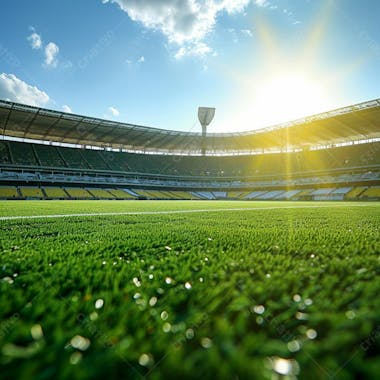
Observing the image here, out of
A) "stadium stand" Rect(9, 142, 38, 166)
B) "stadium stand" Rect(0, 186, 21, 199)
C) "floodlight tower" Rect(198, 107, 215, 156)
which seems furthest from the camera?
"floodlight tower" Rect(198, 107, 215, 156)

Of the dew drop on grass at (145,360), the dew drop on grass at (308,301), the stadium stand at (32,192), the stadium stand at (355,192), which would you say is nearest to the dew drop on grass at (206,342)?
the dew drop on grass at (145,360)

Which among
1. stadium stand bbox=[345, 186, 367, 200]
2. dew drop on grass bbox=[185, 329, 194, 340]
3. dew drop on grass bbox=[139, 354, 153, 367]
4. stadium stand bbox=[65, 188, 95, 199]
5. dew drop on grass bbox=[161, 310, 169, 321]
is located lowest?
stadium stand bbox=[345, 186, 367, 200]

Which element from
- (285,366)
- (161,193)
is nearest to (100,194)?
(161,193)

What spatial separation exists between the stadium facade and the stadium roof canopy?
5.9 inches

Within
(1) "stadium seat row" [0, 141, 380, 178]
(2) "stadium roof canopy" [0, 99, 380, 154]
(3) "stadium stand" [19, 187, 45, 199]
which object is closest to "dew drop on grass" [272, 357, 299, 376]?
(2) "stadium roof canopy" [0, 99, 380, 154]

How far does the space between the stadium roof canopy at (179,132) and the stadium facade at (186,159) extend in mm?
149

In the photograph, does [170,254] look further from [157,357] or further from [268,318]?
[157,357]

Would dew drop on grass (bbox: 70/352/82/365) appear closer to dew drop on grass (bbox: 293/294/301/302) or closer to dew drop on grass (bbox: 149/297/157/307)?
dew drop on grass (bbox: 149/297/157/307)

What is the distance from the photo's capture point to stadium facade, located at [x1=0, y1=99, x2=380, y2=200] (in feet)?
122

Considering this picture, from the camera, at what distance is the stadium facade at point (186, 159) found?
37.2 meters

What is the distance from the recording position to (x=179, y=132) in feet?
154

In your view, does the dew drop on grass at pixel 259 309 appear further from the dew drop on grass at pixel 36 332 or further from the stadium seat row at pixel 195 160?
the stadium seat row at pixel 195 160

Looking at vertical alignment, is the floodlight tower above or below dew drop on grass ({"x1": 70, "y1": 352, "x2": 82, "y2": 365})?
above

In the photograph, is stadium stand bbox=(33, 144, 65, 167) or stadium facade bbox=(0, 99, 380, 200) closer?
stadium facade bbox=(0, 99, 380, 200)
